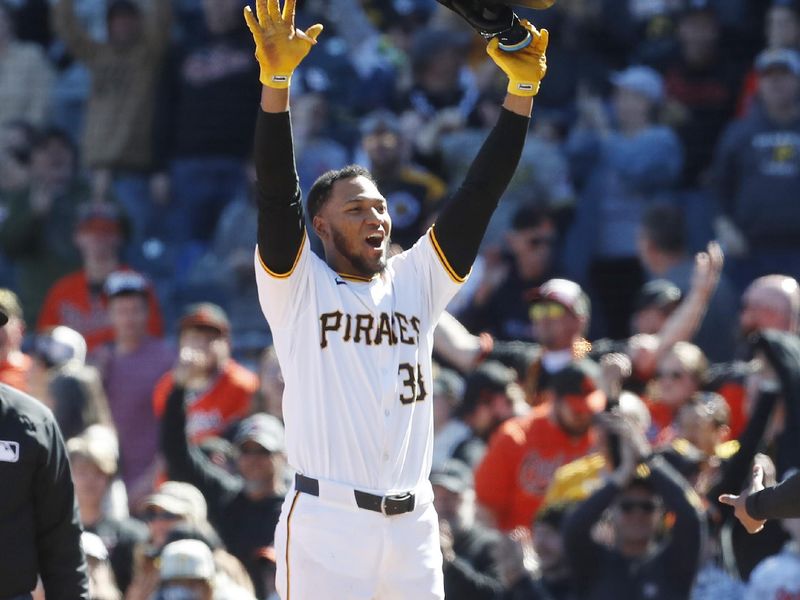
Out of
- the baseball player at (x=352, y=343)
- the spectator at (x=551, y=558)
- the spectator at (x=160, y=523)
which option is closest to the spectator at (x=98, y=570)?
the spectator at (x=160, y=523)

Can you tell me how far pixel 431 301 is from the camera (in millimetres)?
4812

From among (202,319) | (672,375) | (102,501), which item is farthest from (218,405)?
(672,375)

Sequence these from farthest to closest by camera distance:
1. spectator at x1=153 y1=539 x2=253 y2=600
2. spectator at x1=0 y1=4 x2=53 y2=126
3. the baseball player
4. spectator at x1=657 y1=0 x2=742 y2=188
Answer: spectator at x1=0 y1=4 x2=53 y2=126 < spectator at x1=657 y1=0 x2=742 y2=188 < spectator at x1=153 y1=539 x2=253 y2=600 < the baseball player

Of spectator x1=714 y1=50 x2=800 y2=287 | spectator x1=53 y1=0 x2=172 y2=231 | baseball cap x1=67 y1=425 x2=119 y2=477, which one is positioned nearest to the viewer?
baseball cap x1=67 y1=425 x2=119 y2=477

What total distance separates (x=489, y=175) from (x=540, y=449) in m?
2.85

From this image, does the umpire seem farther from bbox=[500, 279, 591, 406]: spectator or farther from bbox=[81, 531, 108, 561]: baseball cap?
bbox=[500, 279, 591, 406]: spectator

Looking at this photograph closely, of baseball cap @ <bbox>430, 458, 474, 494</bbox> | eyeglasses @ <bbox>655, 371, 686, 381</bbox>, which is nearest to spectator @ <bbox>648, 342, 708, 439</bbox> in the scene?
eyeglasses @ <bbox>655, 371, 686, 381</bbox>

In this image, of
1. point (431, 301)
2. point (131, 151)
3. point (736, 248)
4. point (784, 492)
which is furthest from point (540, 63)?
point (131, 151)

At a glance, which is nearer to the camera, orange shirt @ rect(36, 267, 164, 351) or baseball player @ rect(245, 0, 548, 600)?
baseball player @ rect(245, 0, 548, 600)

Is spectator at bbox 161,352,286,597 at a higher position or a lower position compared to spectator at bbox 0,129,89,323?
higher

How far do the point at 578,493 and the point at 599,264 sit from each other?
3.02 meters

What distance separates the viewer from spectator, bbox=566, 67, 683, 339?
376 inches

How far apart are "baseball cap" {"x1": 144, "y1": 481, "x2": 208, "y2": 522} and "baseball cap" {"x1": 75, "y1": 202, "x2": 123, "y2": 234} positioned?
356cm

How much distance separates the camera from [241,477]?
7508mm
